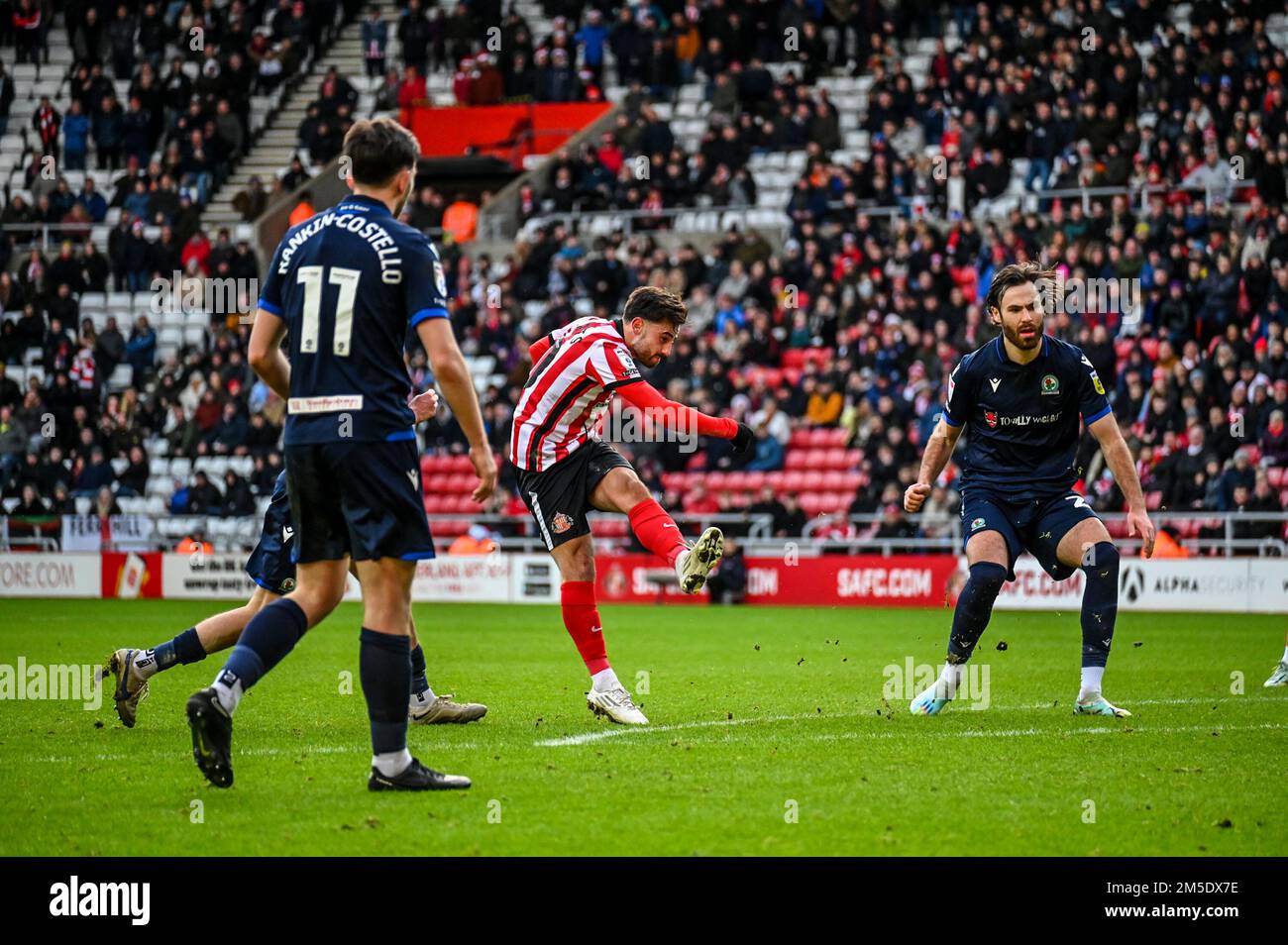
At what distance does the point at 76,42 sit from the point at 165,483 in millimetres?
13055

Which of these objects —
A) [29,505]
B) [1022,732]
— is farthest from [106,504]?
[1022,732]

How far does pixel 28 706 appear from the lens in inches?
419

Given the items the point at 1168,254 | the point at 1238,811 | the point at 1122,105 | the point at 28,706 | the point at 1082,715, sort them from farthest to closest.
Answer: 1. the point at 1122,105
2. the point at 1168,254
3. the point at 28,706
4. the point at 1082,715
5. the point at 1238,811

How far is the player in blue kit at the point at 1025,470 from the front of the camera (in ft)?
30.7

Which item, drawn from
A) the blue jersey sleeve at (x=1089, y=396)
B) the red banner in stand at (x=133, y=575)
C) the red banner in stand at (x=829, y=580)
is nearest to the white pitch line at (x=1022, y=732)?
the blue jersey sleeve at (x=1089, y=396)

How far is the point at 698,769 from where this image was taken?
7.47 m

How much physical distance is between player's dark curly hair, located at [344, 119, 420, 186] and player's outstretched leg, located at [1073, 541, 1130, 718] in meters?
4.44

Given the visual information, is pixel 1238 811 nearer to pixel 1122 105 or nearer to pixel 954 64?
pixel 1122 105

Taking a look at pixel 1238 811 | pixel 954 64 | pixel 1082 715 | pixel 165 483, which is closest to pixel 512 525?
pixel 165 483

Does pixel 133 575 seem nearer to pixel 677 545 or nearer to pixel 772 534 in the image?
pixel 772 534

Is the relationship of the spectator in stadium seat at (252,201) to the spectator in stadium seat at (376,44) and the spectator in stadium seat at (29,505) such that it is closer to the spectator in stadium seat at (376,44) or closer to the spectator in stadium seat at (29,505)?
the spectator in stadium seat at (376,44)

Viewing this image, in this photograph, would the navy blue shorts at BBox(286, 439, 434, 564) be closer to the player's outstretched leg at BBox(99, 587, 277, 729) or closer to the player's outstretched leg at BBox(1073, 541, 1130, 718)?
the player's outstretched leg at BBox(99, 587, 277, 729)

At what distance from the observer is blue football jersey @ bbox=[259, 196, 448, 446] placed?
6.61 m

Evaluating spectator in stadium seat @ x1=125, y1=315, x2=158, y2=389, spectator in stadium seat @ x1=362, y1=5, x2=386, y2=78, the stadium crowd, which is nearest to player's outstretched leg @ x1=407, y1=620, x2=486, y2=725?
the stadium crowd
